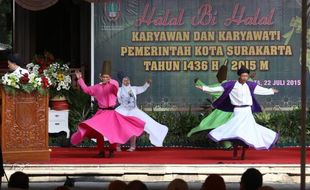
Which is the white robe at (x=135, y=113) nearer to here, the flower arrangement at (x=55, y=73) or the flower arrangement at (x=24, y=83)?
the flower arrangement at (x=55, y=73)

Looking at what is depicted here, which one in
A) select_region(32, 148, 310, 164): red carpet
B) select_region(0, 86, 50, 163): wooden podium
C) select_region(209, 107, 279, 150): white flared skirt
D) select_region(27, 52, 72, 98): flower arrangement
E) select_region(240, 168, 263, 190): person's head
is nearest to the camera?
select_region(240, 168, 263, 190): person's head

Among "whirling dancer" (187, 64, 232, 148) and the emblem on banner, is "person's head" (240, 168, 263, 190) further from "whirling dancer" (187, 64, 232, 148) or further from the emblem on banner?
the emblem on banner

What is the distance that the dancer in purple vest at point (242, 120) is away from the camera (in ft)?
45.9

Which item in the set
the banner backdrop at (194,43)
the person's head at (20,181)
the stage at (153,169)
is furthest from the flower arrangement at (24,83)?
the person's head at (20,181)

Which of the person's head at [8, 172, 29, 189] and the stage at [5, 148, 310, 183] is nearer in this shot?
the person's head at [8, 172, 29, 189]

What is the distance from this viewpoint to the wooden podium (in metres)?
13.5

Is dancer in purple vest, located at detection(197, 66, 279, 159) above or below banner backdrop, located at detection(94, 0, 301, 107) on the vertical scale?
below

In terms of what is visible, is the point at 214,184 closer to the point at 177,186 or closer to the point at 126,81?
the point at 177,186

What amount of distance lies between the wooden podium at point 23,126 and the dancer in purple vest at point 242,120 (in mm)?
2951

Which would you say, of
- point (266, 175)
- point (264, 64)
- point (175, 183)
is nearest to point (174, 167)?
point (266, 175)

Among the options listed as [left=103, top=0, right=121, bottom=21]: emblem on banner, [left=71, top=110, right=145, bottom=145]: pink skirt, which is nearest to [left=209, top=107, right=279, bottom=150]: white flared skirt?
[left=71, top=110, right=145, bottom=145]: pink skirt

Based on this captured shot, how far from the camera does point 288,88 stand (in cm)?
1814

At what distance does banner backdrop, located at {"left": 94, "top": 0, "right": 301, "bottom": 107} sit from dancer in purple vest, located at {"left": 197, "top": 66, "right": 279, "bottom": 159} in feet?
11.0

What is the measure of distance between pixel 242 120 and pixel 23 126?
149 inches
